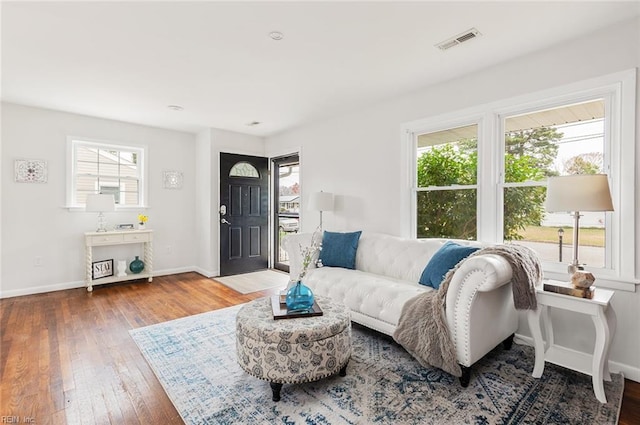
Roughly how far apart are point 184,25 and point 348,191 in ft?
8.57

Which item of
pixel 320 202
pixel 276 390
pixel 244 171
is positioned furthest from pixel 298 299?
pixel 244 171

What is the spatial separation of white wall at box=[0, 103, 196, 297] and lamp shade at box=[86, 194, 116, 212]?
1.46 feet

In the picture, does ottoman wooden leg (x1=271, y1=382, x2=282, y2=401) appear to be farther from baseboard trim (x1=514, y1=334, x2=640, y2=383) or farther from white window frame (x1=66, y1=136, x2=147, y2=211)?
white window frame (x1=66, y1=136, x2=147, y2=211)

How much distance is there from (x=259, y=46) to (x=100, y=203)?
327 centimetres

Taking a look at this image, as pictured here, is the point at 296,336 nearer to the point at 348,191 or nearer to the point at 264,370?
the point at 264,370

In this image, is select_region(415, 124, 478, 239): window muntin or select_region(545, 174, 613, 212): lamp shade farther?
select_region(415, 124, 478, 239): window muntin

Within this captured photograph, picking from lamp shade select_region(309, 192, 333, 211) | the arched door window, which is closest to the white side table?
lamp shade select_region(309, 192, 333, 211)

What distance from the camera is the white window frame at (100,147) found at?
168 inches

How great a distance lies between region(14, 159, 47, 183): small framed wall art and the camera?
3.92 meters

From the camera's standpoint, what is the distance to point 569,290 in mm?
1991

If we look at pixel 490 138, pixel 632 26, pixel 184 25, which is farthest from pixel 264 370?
pixel 632 26

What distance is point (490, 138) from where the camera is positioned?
9.36 feet

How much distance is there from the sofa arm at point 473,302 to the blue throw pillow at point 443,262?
1.17 feet

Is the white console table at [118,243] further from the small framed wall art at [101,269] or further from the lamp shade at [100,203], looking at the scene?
the lamp shade at [100,203]
